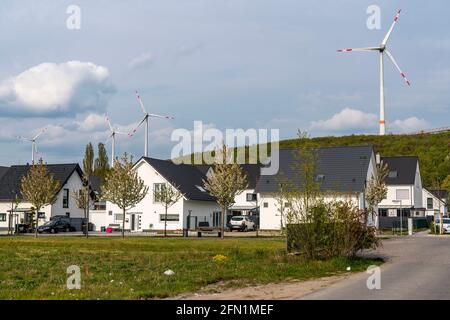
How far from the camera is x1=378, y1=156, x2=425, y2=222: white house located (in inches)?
2744

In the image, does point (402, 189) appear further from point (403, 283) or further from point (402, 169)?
point (403, 283)

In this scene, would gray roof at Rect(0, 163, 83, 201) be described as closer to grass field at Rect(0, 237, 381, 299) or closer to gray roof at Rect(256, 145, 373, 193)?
gray roof at Rect(256, 145, 373, 193)

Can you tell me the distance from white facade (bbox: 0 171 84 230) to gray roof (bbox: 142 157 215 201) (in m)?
11.5

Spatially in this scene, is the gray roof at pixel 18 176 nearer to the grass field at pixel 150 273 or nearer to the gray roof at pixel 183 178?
the gray roof at pixel 183 178

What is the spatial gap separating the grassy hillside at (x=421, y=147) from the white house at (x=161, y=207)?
132 ft

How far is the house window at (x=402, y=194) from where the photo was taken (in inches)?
2777

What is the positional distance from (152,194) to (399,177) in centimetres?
3092

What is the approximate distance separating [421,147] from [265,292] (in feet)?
352

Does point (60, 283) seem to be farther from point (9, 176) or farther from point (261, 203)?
point (9, 176)

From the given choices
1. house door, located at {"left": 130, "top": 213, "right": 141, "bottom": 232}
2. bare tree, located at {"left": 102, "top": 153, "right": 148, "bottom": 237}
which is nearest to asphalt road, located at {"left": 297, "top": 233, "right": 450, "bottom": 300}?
bare tree, located at {"left": 102, "top": 153, "right": 148, "bottom": 237}

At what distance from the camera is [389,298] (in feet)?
40.0

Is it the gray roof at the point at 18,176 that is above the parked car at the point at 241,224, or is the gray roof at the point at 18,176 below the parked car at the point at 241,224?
above

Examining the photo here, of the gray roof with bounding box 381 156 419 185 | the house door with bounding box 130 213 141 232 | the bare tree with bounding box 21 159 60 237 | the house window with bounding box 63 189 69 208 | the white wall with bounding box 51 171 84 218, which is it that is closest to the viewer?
the bare tree with bounding box 21 159 60 237

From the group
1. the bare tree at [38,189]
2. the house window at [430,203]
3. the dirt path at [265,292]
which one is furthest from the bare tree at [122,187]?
the house window at [430,203]
